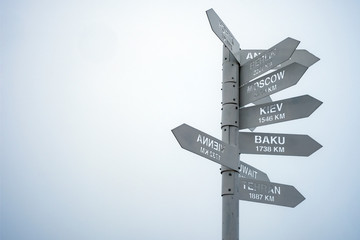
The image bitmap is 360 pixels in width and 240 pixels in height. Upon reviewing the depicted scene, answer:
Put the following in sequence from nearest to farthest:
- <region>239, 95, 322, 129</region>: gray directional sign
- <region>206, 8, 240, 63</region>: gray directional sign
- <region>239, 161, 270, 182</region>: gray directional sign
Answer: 1. <region>239, 95, 322, 129</region>: gray directional sign
2. <region>206, 8, 240, 63</region>: gray directional sign
3. <region>239, 161, 270, 182</region>: gray directional sign

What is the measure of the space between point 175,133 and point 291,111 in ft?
4.17

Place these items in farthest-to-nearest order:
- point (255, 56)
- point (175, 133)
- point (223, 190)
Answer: point (255, 56) → point (223, 190) → point (175, 133)

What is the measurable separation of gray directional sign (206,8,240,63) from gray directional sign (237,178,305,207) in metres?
1.37

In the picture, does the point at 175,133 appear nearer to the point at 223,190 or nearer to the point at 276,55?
the point at 223,190

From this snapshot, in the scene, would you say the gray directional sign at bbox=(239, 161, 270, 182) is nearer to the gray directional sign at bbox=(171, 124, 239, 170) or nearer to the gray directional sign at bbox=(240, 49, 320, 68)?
the gray directional sign at bbox=(171, 124, 239, 170)

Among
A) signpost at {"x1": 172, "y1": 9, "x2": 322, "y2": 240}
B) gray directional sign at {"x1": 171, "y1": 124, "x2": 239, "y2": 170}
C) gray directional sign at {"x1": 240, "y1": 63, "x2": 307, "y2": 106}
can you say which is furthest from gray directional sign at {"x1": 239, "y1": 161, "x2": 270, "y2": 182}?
gray directional sign at {"x1": 240, "y1": 63, "x2": 307, "y2": 106}

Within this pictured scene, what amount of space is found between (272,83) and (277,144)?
62 centimetres

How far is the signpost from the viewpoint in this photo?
462cm

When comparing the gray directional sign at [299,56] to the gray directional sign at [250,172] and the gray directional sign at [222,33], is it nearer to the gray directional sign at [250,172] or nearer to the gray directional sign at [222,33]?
the gray directional sign at [222,33]

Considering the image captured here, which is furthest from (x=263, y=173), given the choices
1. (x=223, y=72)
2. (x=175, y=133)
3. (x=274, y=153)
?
(x=175, y=133)

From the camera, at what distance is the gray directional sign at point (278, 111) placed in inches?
188

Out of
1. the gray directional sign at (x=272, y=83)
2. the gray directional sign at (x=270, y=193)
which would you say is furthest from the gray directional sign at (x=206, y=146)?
the gray directional sign at (x=272, y=83)

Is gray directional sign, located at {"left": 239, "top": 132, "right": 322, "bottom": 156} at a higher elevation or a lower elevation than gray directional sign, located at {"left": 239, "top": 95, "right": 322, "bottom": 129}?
lower

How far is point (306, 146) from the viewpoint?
4832 millimetres
